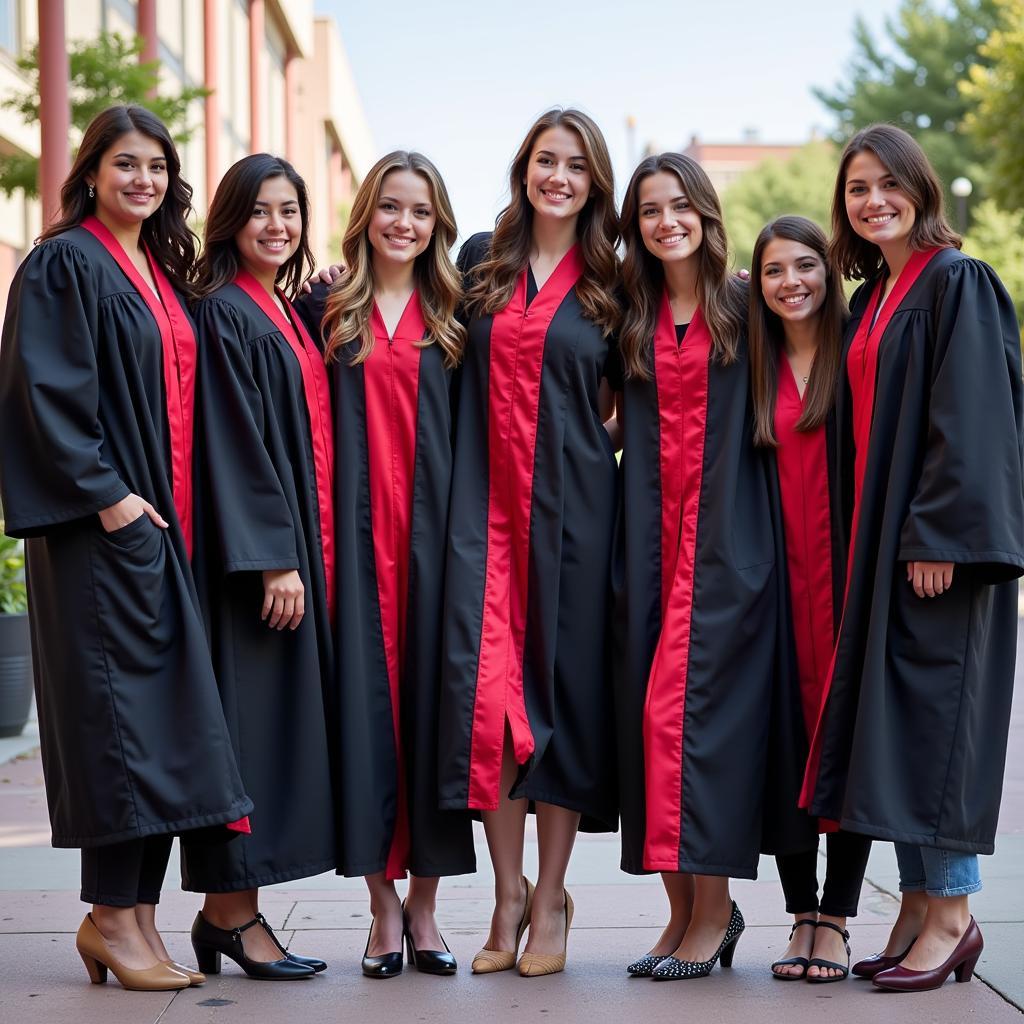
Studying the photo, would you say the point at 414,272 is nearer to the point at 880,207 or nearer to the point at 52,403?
the point at 52,403

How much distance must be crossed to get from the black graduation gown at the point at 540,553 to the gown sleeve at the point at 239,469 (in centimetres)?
47

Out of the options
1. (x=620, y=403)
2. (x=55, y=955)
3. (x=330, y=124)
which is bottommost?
(x=55, y=955)

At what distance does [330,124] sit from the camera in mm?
35719

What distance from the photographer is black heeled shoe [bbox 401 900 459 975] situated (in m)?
3.98

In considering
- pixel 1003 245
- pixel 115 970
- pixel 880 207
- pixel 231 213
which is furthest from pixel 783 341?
pixel 1003 245

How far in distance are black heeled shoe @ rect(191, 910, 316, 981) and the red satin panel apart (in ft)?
3.21

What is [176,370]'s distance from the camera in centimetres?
387

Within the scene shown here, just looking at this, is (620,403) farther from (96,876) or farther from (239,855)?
(96,876)

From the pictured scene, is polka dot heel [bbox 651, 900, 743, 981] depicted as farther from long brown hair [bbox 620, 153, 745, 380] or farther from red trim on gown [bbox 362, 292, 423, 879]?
long brown hair [bbox 620, 153, 745, 380]

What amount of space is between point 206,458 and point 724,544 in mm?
1332

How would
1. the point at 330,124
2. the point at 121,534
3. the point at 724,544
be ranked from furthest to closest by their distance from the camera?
the point at 330,124 → the point at 724,544 → the point at 121,534

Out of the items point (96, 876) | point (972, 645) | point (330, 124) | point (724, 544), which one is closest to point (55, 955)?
point (96, 876)

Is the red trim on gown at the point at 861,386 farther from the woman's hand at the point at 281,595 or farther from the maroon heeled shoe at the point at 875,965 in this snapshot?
the woman's hand at the point at 281,595

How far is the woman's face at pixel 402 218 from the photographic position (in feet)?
13.5
